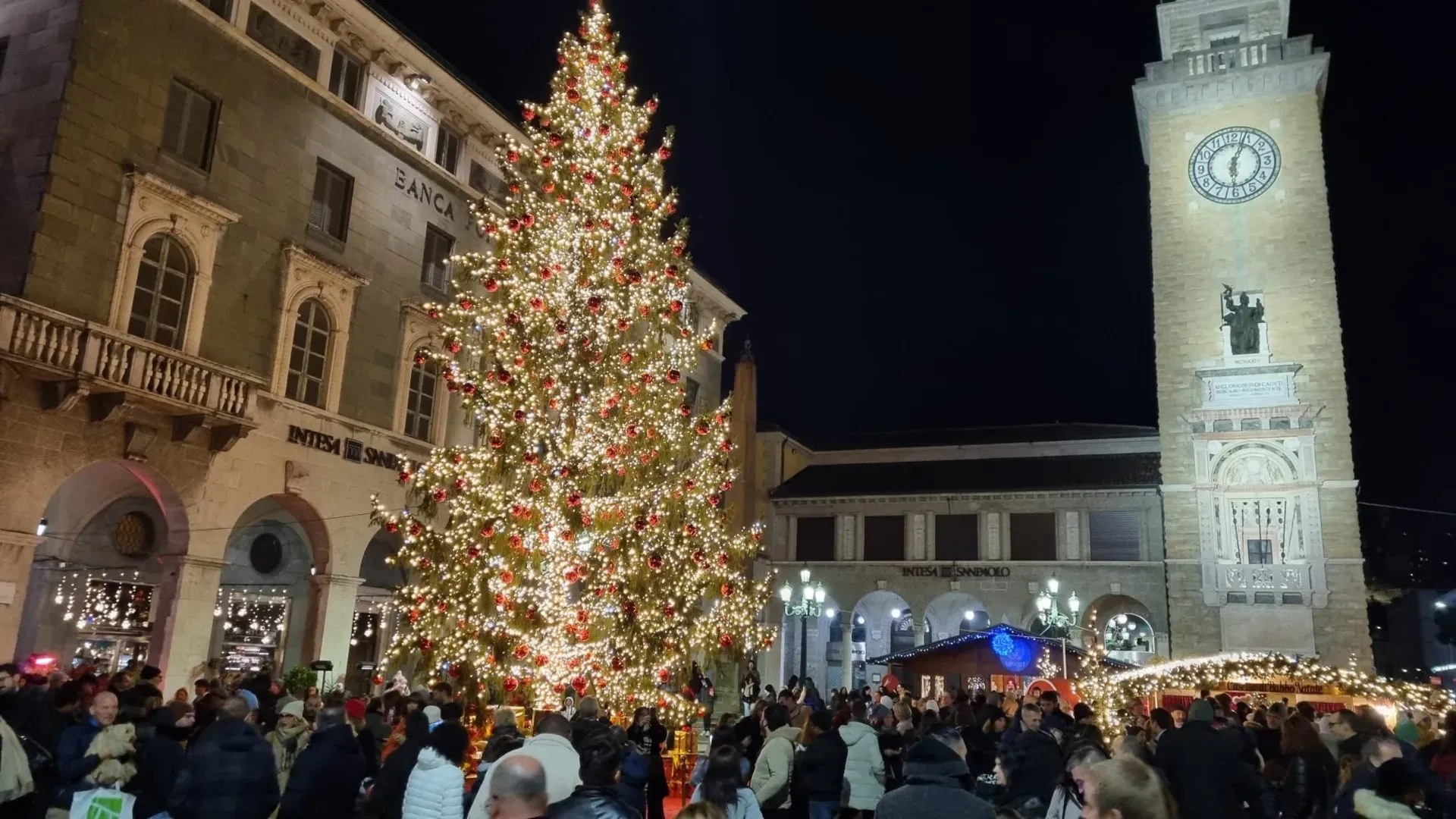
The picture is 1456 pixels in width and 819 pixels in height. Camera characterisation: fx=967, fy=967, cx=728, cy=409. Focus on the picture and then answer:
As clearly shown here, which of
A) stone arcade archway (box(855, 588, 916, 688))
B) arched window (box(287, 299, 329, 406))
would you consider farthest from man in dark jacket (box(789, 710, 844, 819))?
stone arcade archway (box(855, 588, 916, 688))

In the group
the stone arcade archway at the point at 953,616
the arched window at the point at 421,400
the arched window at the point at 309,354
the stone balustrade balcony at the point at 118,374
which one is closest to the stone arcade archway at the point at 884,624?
the stone arcade archway at the point at 953,616

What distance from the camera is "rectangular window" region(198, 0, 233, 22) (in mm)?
18500

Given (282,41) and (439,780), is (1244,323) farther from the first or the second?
(439,780)

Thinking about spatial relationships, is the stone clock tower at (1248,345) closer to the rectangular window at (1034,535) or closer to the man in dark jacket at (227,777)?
the rectangular window at (1034,535)

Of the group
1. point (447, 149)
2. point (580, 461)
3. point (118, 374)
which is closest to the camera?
point (580, 461)

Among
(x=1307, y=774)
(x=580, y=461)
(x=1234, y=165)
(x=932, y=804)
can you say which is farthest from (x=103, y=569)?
(x=1234, y=165)

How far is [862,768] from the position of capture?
843cm

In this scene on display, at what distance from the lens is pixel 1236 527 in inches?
1191

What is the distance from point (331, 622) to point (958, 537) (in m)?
27.3

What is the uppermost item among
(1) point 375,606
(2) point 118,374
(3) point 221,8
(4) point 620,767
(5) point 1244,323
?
(3) point 221,8

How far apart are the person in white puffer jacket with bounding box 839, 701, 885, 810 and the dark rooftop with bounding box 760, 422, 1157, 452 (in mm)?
37099

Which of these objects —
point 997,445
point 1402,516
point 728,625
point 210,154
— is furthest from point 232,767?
point 1402,516

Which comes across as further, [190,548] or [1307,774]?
[190,548]

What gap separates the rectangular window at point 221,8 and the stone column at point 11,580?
33.8 ft
